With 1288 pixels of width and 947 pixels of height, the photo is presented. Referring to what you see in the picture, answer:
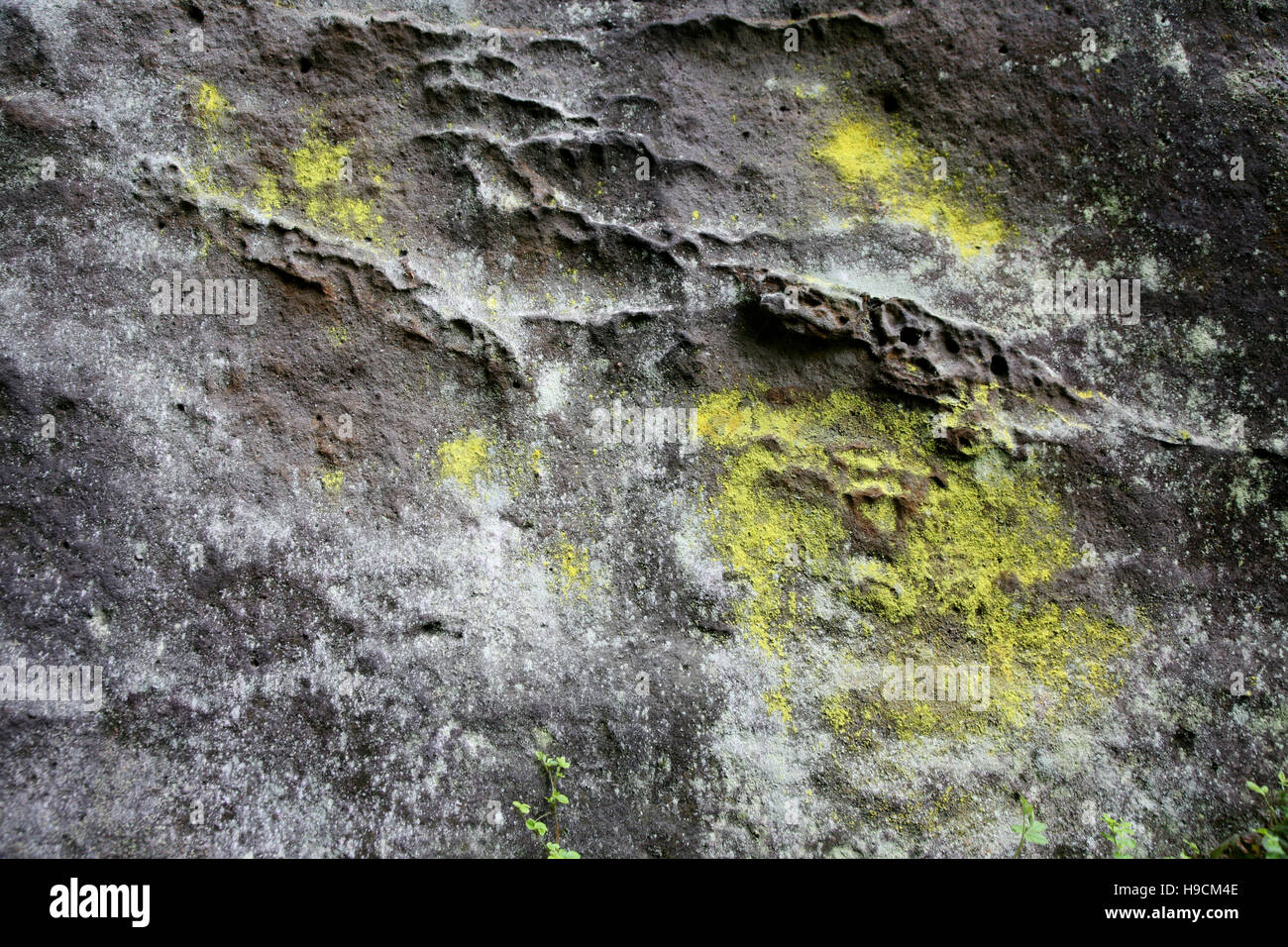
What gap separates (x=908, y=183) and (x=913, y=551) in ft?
4.28

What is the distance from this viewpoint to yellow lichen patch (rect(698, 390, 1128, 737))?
2.64m

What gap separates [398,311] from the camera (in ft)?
8.95

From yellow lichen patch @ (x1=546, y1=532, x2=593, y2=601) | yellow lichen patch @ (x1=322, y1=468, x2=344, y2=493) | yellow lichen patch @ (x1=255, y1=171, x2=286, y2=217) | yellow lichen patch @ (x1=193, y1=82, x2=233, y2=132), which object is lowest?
yellow lichen patch @ (x1=546, y1=532, x2=593, y2=601)

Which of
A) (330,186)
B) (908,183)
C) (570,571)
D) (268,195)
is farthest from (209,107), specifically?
(908,183)

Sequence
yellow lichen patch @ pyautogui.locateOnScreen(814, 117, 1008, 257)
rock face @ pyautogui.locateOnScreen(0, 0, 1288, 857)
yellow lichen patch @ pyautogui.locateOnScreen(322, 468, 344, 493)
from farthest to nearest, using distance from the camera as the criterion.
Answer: yellow lichen patch @ pyautogui.locateOnScreen(814, 117, 1008, 257)
yellow lichen patch @ pyautogui.locateOnScreen(322, 468, 344, 493)
rock face @ pyautogui.locateOnScreen(0, 0, 1288, 857)

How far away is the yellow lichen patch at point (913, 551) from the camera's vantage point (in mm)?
2645

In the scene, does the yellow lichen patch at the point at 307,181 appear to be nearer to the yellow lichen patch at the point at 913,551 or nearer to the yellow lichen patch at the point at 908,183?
the yellow lichen patch at the point at 913,551

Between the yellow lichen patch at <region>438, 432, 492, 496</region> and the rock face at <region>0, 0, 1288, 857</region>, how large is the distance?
22 millimetres

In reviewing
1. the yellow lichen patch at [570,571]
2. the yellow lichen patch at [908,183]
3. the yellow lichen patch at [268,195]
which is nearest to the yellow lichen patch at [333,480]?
the yellow lichen patch at [570,571]

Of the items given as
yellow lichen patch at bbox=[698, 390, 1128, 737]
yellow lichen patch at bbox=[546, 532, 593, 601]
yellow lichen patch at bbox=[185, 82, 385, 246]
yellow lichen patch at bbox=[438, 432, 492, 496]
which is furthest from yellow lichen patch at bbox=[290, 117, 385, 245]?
yellow lichen patch at bbox=[698, 390, 1128, 737]

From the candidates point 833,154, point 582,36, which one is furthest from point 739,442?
point 582,36

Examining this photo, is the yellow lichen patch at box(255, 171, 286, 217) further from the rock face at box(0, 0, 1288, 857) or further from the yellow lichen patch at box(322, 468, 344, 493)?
the yellow lichen patch at box(322, 468, 344, 493)

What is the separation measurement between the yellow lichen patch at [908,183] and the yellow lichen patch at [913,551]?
0.61 meters

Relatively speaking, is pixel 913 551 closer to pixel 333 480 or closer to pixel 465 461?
pixel 465 461
